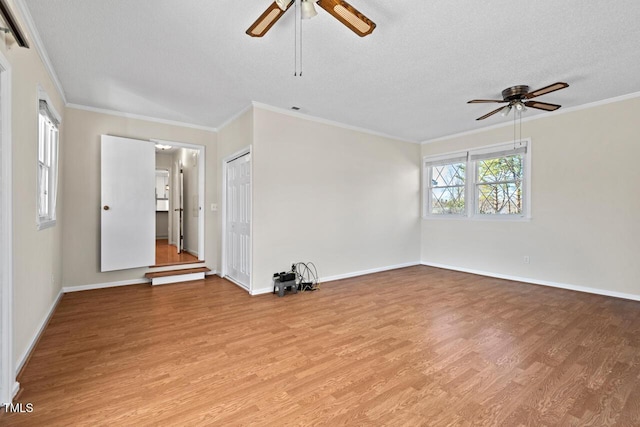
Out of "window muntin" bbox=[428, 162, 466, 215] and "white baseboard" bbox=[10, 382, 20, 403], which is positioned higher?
"window muntin" bbox=[428, 162, 466, 215]

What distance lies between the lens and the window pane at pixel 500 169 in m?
4.95

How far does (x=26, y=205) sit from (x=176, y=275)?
105 inches

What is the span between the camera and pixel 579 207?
426 centimetres

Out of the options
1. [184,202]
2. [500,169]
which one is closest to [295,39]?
[500,169]

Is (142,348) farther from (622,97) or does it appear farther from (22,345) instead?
(622,97)

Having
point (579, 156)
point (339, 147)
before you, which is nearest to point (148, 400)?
point (339, 147)

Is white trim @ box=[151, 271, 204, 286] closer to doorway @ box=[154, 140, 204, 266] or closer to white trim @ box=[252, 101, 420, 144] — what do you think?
doorway @ box=[154, 140, 204, 266]

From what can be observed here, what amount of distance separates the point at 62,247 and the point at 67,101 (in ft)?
6.67

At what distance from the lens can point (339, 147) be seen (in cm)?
498

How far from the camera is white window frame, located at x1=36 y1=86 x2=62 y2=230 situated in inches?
110

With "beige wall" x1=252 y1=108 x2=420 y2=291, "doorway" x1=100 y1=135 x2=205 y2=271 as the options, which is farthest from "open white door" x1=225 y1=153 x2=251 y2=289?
"doorway" x1=100 y1=135 x2=205 y2=271

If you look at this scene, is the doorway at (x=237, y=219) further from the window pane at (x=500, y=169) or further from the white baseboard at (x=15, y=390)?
the window pane at (x=500, y=169)

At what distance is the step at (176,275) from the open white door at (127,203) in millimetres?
251

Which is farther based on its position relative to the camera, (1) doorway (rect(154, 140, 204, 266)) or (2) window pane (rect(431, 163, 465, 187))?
(2) window pane (rect(431, 163, 465, 187))
